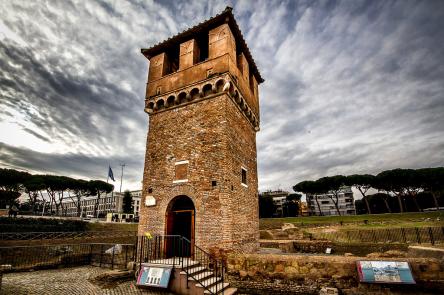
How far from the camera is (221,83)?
1065cm

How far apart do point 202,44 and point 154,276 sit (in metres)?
11.5

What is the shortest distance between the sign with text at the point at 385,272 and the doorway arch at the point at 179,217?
20.4 ft

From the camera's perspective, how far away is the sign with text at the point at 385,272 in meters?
6.52

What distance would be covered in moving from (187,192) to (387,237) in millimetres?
21543

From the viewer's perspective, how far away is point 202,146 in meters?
10.3

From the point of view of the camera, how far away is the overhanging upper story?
432 inches

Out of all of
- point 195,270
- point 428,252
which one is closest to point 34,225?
point 195,270

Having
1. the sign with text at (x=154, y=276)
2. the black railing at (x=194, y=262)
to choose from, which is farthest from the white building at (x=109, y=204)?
the sign with text at (x=154, y=276)

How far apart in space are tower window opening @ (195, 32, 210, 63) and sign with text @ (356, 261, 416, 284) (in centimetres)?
1125

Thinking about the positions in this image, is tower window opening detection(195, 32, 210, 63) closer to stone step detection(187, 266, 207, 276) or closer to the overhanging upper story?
the overhanging upper story

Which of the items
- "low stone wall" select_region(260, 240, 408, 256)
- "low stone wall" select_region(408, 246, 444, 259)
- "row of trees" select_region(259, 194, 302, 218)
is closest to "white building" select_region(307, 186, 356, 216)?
"row of trees" select_region(259, 194, 302, 218)

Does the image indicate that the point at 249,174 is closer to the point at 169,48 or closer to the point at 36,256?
the point at 169,48

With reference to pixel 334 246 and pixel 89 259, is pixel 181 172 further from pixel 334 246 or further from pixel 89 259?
pixel 334 246

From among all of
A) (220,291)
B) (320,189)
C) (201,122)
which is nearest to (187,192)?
(201,122)
